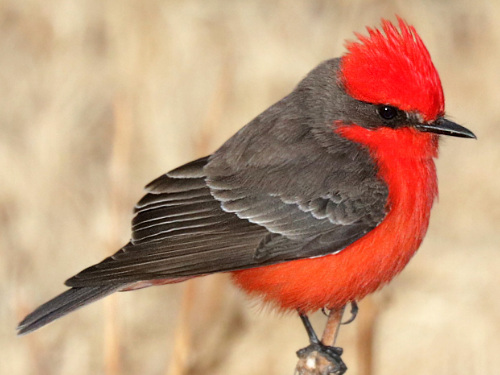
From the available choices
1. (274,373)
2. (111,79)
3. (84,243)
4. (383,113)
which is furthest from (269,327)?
(383,113)

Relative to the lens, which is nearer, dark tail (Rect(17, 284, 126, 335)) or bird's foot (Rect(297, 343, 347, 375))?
dark tail (Rect(17, 284, 126, 335))

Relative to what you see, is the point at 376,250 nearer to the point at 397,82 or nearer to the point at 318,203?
the point at 318,203

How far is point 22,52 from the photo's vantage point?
7.29 m

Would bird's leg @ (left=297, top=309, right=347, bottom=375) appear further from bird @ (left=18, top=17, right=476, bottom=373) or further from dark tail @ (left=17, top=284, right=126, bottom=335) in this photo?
dark tail @ (left=17, top=284, right=126, bottom=335)

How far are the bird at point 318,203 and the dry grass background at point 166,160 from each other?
5.37 feet

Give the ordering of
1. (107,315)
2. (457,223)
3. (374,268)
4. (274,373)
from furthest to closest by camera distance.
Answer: (457,223) → (274,373) → (107,315) → (374,268)

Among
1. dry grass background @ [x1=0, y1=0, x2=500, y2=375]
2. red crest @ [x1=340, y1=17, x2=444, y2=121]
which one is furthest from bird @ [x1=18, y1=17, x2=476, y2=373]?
dry grass background @ [x1=0, y1=0, x2=500, y2=375]

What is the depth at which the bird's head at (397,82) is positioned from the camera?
4.29m

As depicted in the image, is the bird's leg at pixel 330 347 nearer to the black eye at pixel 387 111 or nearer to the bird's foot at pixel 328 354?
the bird's foot at pixel 328 354

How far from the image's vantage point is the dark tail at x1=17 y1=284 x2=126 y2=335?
4.29 metres

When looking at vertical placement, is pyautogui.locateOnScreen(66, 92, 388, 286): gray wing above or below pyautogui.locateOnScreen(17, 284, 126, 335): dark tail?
above

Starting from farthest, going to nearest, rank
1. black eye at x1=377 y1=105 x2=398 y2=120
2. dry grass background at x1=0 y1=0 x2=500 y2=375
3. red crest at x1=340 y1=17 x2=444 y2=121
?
dry grass background at x1=0 y1=0 x2=500 y2=375 → black eye at x1=377 y1=105 x2=398 y2=120 → red crest at x1=340 y1=17 x2=444 y2=121

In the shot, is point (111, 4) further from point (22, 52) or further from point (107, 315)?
point (107, 315)

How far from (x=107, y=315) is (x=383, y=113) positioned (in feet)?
5.42
